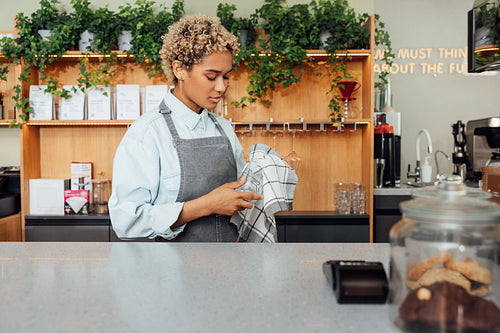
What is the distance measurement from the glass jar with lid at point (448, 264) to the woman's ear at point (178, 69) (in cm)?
117

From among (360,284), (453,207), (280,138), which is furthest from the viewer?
(280,138)

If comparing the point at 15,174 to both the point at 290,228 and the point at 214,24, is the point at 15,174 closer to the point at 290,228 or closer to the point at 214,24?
the point at 290,228

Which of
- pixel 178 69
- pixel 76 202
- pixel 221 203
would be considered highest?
pixel 178 69

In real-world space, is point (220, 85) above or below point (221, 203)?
above

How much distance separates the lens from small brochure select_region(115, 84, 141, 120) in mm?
3316

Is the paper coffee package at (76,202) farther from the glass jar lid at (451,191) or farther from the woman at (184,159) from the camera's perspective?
the glass jar lid at (451,191)

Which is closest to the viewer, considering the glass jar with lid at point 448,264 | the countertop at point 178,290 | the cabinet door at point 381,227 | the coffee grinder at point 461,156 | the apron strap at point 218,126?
the glass jar with lid at point 448,264

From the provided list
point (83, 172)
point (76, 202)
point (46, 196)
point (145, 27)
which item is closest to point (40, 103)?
point (83, 172)

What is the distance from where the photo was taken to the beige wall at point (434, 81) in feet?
14.1

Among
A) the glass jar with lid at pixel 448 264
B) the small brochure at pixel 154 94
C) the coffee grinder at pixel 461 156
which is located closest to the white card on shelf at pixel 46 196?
the small brochure at pixel 154 94

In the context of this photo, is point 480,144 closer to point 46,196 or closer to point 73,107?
point 73,107

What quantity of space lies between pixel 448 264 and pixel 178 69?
50.1 inches

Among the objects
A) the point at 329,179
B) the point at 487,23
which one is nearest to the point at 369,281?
the point at 487,23

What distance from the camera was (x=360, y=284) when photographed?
760mm
